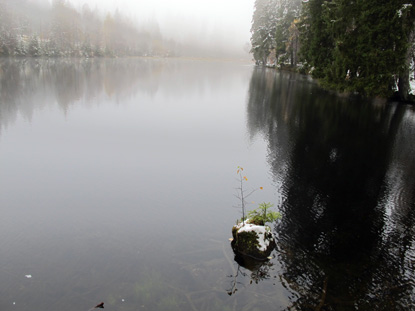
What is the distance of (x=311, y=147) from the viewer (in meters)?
21.3

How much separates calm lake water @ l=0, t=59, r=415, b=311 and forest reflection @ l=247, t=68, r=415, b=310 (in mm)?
55

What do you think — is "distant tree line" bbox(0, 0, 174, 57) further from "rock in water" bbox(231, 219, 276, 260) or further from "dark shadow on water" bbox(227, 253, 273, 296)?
"dark shadow on water" bbox(227, 253, 273, 296)

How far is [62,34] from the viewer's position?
4884 inches

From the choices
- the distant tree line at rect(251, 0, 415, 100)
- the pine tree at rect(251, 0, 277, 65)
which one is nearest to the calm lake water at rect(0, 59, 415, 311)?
the distant tree line at rect(251, 0, 415, 100)

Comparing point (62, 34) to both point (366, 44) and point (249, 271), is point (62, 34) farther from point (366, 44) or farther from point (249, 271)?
point (249, 271)

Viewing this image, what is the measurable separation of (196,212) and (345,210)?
5.93 metres

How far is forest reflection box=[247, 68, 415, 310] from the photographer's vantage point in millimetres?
9109

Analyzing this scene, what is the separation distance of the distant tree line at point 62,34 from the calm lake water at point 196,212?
89.5 metres

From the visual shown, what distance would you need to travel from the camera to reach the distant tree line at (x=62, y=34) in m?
103

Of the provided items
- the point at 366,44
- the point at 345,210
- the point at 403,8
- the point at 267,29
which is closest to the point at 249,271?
the point at 345,210

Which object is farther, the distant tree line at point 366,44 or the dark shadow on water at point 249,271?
the distant tree line at point 366,44

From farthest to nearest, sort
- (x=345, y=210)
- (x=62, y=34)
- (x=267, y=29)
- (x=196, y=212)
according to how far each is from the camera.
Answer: (x=62, y=34), (x=267, y=29), (x=345, y=210), (x=196, y=212)

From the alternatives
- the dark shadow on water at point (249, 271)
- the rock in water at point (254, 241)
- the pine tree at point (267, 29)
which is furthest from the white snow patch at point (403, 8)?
the pine tree at point (267, 29)

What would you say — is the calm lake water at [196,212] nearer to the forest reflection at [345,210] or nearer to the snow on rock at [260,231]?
the forest reflection at [345,210]
